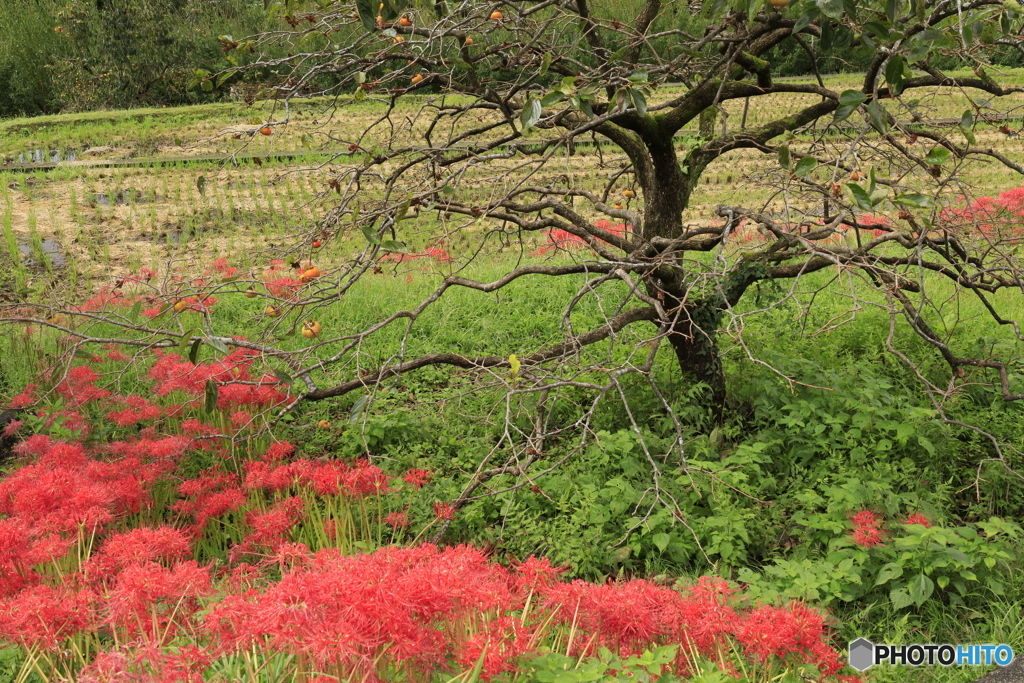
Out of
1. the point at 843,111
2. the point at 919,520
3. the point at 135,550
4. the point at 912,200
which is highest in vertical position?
the point at 843,111

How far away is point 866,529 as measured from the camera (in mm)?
3004

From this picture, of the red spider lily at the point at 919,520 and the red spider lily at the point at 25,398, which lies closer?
the red spider lily at the point at 919,520

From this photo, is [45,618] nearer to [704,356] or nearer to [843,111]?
[843,111]

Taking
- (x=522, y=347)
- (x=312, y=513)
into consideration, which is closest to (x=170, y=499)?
(x=312, y=513)

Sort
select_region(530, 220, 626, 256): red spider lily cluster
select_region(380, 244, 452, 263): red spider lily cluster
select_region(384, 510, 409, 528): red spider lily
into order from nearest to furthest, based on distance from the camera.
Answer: select_region(384, 510, 409, 528): red spider lily < select_region(380, 244, 452, 263): red spider lily cluster < select_region(530, 220, 626, 256): red spider lily cluster

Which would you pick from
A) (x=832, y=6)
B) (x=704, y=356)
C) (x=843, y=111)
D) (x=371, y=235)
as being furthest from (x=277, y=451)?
(x=832, y=6)

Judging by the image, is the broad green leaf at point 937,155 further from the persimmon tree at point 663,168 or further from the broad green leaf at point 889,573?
the broad green leaf at point 889,573

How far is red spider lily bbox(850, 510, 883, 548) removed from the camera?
117 inches

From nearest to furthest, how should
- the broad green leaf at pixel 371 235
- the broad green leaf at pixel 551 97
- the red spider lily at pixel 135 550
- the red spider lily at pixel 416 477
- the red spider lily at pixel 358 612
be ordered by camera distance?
the red spider lily at pixel 358 612 → the red spider lily at pixel 135 550 → the broad green leaf at pixel 551 97 → the broad green leaf at pixel 371 235 → the red spider lily at pixel 416 477

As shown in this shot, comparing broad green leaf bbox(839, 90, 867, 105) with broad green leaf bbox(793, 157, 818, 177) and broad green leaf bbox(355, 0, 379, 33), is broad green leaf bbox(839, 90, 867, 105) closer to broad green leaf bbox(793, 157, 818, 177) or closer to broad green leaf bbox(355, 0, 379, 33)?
broad green leaf bbox(793, 157, 818, 177)

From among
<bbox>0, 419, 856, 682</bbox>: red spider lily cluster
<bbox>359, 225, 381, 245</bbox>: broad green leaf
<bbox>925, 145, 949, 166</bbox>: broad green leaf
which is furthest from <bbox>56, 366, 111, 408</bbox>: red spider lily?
<bbox>925, 145, 949, 166</bbox>: broad green leaf
